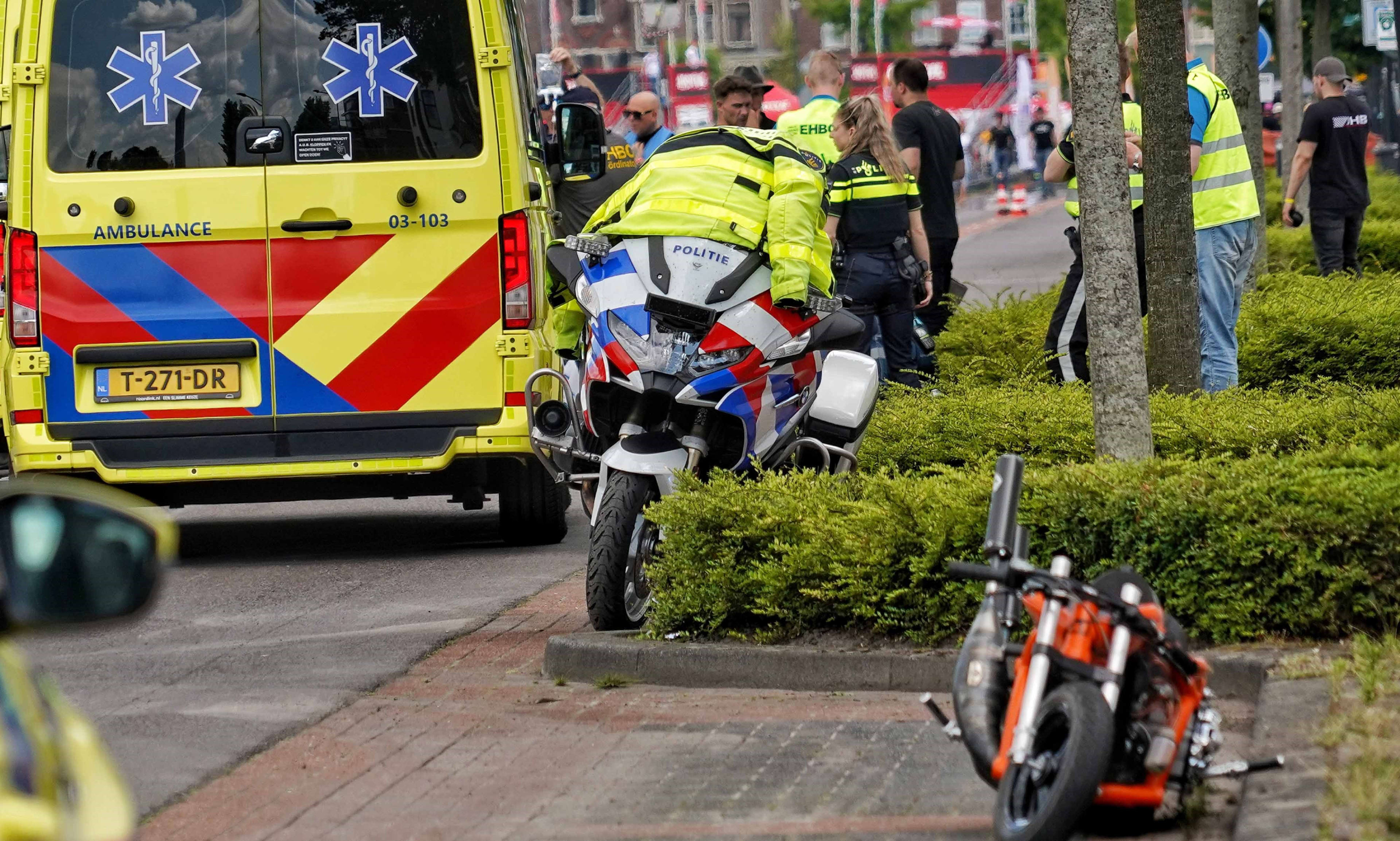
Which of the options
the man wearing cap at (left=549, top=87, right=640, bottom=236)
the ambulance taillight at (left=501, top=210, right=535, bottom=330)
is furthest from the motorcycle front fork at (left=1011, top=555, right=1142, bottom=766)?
the man wearing cap at (left=549, top=87, right=640, bottom=236)

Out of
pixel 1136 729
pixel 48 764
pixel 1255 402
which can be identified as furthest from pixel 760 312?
pixel 48 764

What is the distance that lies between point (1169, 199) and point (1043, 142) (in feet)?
102

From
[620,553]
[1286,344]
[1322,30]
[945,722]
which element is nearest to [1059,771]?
[945,722]

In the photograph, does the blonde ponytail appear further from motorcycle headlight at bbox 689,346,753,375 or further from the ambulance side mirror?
motorcycle headlight at bbox 689,346,753,375

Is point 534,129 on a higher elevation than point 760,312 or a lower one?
higher

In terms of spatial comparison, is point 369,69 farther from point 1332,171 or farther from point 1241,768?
point 1332,171

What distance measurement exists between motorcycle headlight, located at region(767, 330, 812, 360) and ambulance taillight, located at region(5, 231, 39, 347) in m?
3.29

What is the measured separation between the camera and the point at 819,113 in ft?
40.8

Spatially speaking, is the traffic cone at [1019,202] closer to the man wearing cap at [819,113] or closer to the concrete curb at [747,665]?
the man wearing cap at [819,113]

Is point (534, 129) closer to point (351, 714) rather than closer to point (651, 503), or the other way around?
point (651, 503)

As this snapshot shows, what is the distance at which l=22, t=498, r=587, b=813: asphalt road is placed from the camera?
557 centimetres

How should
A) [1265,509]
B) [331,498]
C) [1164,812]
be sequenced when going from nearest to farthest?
1. [1164,812]
2. [1265,509]
3. [331,498]

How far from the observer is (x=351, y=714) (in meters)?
5.72

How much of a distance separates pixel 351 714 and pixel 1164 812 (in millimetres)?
2428
